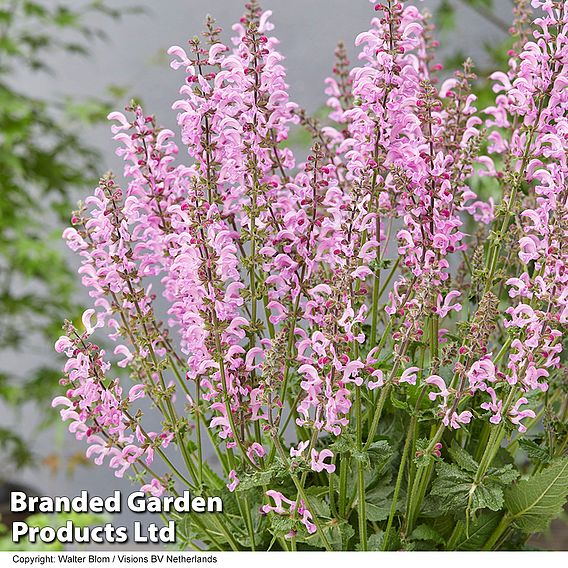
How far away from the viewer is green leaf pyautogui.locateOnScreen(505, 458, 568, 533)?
0.57 meters

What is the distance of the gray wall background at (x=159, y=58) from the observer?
7.62 ft

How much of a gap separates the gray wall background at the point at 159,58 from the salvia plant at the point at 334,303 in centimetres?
151

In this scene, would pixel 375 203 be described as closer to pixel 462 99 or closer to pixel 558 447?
pixel 462 99

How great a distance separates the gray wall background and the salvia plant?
151 centimetres

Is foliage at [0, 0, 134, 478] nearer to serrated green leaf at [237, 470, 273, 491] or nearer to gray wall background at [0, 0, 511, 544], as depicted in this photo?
gray wall background at [0, 0, 511, 544]

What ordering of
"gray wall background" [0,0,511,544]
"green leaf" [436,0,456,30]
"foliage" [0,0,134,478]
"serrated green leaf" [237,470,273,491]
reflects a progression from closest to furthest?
"serrated green leaf" [237,470,273,491]
"green leaf" [436,0,456,30]
"foliage" [0,0,134,478]
"gray wall background" [0,0,511,544]

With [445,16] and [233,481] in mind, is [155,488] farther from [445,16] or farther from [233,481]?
[445,16]

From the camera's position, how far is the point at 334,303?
1.69ft

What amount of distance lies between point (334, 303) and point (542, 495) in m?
0.20

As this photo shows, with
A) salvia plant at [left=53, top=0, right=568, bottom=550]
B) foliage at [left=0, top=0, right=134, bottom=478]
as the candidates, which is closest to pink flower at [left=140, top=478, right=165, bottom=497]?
salvia plant at [left=53, top=0, right=568, bottom=550]

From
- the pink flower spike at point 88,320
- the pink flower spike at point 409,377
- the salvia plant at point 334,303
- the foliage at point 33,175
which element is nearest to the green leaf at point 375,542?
the salvia plant at point 334,303

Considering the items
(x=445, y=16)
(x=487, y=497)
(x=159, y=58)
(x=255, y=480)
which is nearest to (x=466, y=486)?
(x=487, y=497)

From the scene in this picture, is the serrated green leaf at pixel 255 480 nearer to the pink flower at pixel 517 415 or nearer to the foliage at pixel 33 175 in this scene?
the pink flower at pixel 517 415

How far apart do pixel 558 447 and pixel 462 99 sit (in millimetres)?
260
